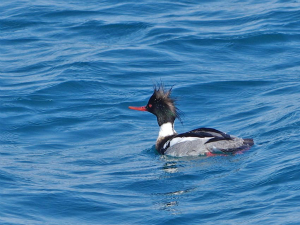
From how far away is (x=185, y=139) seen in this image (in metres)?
11.8

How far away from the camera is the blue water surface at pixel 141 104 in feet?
29.2

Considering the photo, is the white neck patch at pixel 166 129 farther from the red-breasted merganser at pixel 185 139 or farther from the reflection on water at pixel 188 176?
the reflection on water at pixel 188 176

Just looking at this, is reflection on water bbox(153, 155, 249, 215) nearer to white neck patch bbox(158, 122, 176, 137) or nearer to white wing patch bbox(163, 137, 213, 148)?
white wing patch bbox(163, 137, 213, 148)

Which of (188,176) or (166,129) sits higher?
(166,129)

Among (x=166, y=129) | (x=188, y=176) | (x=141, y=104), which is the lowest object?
(x=188, y=176)

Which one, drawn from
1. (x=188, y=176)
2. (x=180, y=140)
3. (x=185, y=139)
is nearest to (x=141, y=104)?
(x=180, y=140)

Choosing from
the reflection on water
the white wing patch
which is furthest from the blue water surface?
the white wing patch

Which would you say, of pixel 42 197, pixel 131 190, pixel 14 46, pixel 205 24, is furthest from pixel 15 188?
pixel 205 24

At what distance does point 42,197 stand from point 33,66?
800cm

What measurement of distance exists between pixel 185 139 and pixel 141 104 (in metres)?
3.06

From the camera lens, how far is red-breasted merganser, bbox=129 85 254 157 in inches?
448

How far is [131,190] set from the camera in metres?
9.61

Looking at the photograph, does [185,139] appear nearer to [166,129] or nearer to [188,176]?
[166,129]

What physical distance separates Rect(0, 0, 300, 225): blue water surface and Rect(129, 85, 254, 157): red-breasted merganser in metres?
0.22
